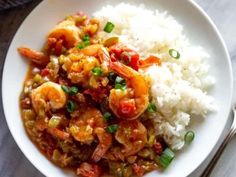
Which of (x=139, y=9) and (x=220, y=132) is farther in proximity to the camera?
(x=139, y=9)

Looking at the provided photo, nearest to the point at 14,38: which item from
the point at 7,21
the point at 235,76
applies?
the point at 7,21

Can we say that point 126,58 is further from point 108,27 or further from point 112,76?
point 108,27

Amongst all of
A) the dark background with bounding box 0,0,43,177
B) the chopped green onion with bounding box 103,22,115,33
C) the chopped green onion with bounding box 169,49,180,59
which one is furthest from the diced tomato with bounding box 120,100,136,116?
the dark background with bounding box 0,0,43,177

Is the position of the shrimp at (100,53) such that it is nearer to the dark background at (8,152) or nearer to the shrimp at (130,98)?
the shrimp at (130,98)

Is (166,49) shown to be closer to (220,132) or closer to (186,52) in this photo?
(186,52)

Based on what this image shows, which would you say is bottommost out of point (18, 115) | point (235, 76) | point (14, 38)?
point (18, 115)

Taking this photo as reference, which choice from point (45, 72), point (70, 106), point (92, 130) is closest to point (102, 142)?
point (92, 130)

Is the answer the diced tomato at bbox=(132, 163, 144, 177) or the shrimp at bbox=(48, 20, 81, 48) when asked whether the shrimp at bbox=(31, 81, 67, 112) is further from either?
the diced tomato at bbox=(132, 163, 144, 177)
